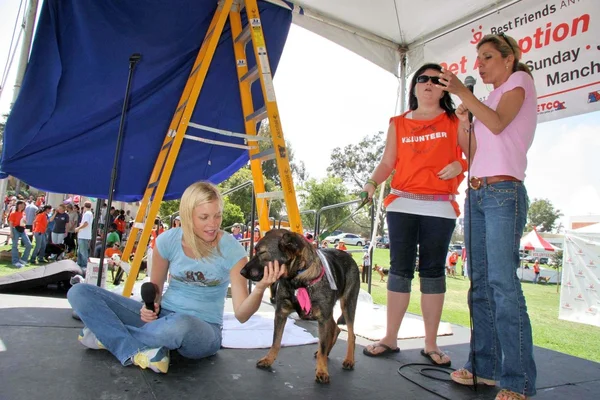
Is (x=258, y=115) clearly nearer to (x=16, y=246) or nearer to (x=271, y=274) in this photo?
(x=271, y=274)

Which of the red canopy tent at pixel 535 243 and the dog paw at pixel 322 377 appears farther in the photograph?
the red canopy tent at pixel 535 243

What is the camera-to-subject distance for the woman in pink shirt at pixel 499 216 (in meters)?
1.82

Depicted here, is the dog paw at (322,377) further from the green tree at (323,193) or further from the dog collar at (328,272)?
the green tree at (323,193)

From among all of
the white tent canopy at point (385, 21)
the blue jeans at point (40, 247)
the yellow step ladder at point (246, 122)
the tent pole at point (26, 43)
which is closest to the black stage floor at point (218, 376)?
the yellow step ladder at point (246, 122)

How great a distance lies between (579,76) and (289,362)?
9.83 feet

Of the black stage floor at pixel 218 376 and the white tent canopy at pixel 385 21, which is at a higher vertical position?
the white tent canopy at pixel 385 21

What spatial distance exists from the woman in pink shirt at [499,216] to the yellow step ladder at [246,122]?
4.08 ft

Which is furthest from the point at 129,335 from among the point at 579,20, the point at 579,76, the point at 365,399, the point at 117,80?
the point at 579,20

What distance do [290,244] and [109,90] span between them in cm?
240

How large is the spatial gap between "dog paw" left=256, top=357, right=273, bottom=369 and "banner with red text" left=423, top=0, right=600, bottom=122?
2.92 m

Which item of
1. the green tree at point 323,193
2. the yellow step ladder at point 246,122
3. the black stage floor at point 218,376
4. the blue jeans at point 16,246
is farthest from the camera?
the green tree at point 323,193

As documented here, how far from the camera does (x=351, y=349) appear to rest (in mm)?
2357

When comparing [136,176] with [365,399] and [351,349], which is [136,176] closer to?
[351,349]

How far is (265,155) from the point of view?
3.27 metres
